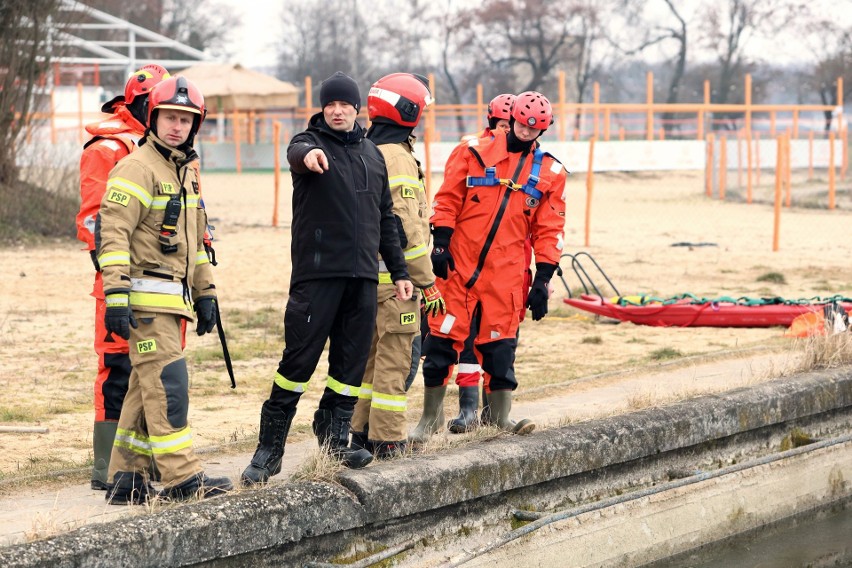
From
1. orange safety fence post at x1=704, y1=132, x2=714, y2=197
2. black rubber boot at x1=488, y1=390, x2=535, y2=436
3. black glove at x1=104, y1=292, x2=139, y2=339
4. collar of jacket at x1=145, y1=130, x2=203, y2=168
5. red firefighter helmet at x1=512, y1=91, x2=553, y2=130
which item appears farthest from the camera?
orange safety fence post at x1=704, y1=132, x2=714, y2=197

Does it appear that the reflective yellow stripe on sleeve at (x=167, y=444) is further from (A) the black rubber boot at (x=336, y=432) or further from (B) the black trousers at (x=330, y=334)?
(A) the black rubber boot at (x=336, y=432)

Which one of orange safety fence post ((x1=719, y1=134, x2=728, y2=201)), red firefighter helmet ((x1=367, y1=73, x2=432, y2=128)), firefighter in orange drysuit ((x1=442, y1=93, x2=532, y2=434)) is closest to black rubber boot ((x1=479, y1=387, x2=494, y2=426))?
firefighter in orange drysuit ((x1=442, y1=93, x2=532, y2=434))

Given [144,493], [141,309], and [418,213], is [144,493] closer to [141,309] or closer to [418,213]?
[141,309]

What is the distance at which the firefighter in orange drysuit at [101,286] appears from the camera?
5.92m

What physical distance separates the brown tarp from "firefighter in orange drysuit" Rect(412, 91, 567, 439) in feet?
87.2

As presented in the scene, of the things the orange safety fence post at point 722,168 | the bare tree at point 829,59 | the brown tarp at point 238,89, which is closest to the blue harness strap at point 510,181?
the orange safety fence post at point 722,168

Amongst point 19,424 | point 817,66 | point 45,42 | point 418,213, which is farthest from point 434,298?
point 817,66

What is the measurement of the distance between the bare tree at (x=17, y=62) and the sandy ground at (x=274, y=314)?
1557mm

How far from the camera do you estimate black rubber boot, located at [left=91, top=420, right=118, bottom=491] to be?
19.5 feet

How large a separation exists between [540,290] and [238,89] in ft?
89.5

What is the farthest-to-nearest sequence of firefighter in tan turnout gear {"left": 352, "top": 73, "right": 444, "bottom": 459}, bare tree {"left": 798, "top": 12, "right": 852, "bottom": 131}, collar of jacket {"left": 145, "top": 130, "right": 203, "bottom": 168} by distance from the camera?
1. bare tree {"left": 798, "top": 12, "right": 852, "bottom": 131}
2. firefighter in tan turnout gear {"left": 352, "top": 73, "right": 444, "bottom": 459}
3. collar of jacket {"left": 145, "top": 130, "right": 203, "bottom": 168}

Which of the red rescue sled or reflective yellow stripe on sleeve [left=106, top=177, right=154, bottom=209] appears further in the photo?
the red rescue sled

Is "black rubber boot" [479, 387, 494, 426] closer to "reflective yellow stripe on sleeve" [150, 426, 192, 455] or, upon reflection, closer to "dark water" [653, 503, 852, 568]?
"dark water" [653, 503, 852, 568]

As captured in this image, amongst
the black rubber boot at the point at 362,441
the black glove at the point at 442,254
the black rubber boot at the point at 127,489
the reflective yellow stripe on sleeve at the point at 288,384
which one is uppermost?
the black glove at the point at 442,254
